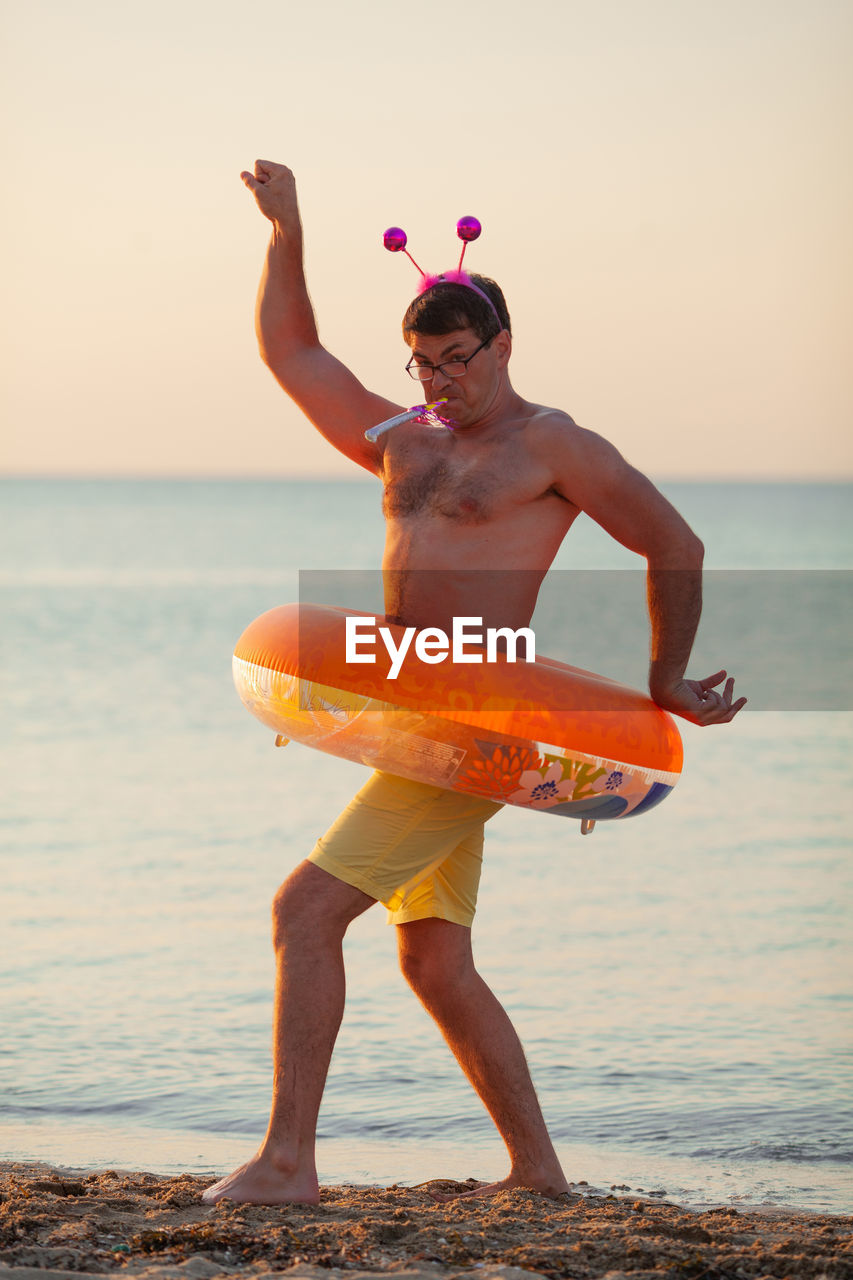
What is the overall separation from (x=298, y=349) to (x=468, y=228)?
54 centimetres

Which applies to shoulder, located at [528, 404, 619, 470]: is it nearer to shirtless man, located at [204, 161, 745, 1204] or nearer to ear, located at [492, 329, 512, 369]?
shirtless man, located at [204, 161, 745, 1204]

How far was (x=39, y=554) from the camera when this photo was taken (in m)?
44.8

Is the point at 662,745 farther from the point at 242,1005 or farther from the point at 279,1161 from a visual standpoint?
the point at 242,1005

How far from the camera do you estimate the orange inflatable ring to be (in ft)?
12.5

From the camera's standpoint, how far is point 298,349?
14.6ft

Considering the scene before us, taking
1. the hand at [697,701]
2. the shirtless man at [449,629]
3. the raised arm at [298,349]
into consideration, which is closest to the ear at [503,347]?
the shirtless man at [449,629]

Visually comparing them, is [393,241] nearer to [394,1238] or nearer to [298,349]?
[298,349]

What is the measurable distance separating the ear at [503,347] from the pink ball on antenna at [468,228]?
1.16ft

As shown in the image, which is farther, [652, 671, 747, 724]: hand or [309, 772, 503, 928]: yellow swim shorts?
[652, 671, 747, 724]: hand

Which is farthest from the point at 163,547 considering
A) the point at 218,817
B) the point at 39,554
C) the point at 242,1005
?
the point at 242,1005

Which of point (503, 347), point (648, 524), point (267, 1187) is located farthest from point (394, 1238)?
point (503, 347)

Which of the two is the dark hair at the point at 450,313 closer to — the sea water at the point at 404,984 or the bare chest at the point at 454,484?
the bare chest at the point at 454,484

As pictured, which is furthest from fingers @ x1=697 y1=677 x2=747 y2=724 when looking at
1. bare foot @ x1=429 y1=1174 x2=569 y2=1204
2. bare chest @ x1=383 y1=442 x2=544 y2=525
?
bare foot @ x1=429 y1=1174 x2=569 y2=1204

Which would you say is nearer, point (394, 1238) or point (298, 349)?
point (394, 1238)
